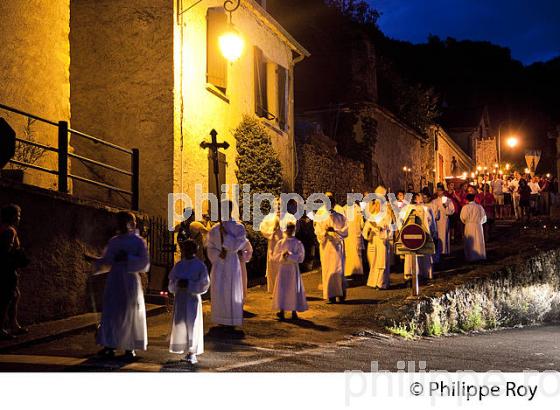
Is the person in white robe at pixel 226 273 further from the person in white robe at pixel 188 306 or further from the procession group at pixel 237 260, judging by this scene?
the person in white robe at pixel 188 306

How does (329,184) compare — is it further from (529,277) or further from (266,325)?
(266,325)

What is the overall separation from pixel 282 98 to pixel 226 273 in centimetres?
1228

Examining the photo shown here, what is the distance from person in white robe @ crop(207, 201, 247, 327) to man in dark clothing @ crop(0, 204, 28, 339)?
279cm

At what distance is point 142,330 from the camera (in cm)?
884

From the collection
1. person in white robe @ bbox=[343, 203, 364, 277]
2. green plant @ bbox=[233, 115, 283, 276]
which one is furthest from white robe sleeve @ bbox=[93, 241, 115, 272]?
green plant @ bbox=[233, 115, 283, 276]

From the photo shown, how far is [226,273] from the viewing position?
36.5 feet

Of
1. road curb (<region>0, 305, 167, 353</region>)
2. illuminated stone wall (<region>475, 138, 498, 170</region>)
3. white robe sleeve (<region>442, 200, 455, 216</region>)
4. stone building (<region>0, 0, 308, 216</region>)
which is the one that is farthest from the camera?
illuminated stone wall (<region>475, 138, 498, 170</region>)

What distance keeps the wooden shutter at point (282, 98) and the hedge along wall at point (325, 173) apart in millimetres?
1381

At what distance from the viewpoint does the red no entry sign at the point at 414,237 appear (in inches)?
516

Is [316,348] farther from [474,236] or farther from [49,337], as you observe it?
[474,236]

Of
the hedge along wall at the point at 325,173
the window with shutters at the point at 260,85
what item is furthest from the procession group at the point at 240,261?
the hedge along wall at the point at 325,173

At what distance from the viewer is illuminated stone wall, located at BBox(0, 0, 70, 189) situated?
13.4m

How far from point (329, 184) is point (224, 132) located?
758 centimetres

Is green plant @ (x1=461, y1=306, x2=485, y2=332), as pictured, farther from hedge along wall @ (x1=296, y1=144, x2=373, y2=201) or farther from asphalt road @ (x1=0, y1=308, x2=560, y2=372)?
hedge along wall @ (x1=296, y1=144, x2=373, y2=201)
